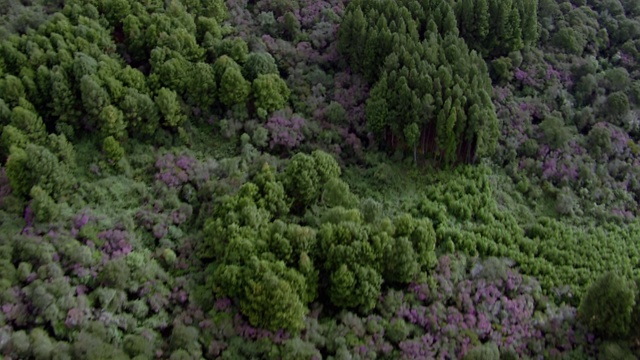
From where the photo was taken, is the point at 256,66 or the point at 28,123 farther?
the point at 256,66

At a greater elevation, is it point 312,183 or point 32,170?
point 32,170

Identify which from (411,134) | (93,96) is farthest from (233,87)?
(411,134)

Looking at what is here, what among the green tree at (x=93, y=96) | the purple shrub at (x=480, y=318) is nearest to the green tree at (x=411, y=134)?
the purple shrub at (x=480, y=318)

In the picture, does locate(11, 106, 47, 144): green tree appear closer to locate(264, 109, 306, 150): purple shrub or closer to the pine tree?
locate(264, 109, 306, 150): purple shrub

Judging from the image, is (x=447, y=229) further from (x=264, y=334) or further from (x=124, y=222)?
(x=124, y=222)

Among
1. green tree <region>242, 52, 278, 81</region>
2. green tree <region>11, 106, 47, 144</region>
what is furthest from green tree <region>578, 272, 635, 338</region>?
green tree <region>11, 106, 47, 144</region>

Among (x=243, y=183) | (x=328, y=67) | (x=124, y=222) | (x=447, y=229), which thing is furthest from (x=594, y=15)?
(x=124, y=222)

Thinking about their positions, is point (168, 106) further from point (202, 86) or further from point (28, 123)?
point (28, 123)

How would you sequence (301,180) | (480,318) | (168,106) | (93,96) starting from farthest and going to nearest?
(168,106)
(93,96)
(301,180)
(480,318)
